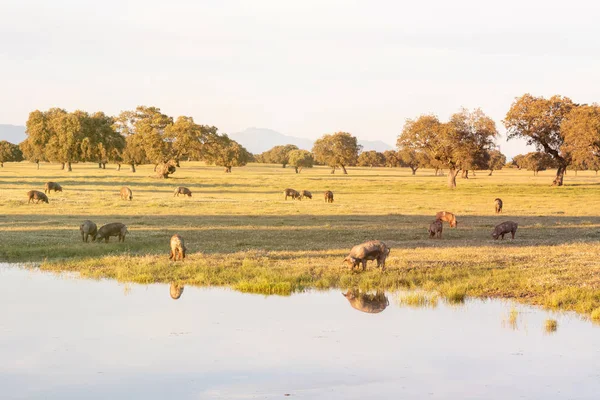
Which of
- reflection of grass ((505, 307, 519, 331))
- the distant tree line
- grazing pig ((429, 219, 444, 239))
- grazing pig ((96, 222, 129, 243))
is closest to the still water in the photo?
reflection of grass ((505, 307, 519, 331))

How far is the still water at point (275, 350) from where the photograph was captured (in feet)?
36.4

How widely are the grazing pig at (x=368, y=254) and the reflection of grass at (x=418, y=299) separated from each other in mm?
2451

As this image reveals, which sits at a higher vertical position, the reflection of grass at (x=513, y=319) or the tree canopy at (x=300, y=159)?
the tree canopy at (x=300, y=159)

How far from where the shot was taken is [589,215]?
4453 cm

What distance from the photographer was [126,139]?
11131 centimetres

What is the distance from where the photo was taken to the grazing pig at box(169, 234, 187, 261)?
2281cm

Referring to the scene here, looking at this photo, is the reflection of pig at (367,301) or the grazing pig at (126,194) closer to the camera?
the reflection of pig at (367,301)

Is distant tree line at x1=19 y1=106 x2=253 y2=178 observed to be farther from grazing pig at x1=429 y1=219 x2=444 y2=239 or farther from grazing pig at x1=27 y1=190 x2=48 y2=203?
grazing pig at x1=429 y1=219 x2=444 y2=239

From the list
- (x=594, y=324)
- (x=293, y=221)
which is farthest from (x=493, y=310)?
(x=293, y=221)

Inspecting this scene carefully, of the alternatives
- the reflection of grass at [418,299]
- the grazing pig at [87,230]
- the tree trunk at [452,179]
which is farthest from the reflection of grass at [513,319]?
the tree trunk at [452,179]

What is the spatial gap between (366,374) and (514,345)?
3.43 meters

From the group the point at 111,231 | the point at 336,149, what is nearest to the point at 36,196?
the point at 111,231

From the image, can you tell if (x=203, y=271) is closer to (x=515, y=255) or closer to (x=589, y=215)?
(x=515, y=255)

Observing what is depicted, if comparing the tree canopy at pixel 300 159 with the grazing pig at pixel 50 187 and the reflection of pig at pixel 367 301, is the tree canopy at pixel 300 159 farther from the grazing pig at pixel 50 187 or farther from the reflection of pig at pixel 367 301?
the reflection of pig at pixel 367 301
